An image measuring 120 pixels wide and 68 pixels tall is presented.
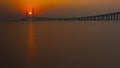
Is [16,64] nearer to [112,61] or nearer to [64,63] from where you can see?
[64,63]

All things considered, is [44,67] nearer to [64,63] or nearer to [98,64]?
[64,63]

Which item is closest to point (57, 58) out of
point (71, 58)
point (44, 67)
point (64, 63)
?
point (71, 58)

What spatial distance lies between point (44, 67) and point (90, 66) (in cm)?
140

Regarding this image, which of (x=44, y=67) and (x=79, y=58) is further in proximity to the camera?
(x=79, y=58)

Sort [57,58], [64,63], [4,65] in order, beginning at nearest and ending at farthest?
[4,65] < [64,63] < [57,58]

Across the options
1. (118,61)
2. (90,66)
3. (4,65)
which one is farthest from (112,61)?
(4,65)

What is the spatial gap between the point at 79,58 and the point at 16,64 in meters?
2.62

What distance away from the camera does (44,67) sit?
28.6ft

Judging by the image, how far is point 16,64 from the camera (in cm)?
903

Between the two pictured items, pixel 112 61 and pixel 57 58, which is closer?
pixel 112 61

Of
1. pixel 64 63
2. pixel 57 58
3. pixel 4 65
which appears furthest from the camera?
pixel 57 58

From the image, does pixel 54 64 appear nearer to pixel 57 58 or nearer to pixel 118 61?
pixel 57 58

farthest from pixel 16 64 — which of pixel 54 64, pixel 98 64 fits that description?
pixel 98 64

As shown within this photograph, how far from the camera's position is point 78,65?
9070mm
